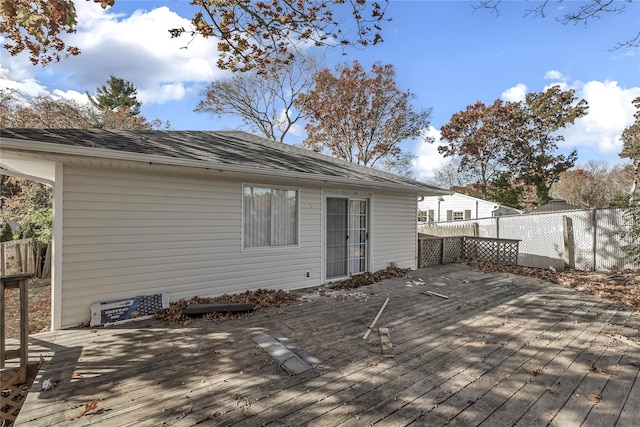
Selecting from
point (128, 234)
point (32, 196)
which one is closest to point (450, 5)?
point (128, 234)

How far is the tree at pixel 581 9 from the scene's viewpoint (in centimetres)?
409

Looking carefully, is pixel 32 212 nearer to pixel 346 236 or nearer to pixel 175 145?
pixel 175 145

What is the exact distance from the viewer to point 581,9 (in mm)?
4148

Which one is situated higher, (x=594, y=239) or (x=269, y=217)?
(x=269, y=217)

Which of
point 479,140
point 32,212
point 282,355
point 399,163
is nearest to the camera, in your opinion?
point 282,355

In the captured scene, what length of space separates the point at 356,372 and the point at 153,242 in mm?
3688

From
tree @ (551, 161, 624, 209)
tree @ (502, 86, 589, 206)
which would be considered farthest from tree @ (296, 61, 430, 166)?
tree @ (551, 161, 624, 209)

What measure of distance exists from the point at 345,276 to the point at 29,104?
14221 millimetres

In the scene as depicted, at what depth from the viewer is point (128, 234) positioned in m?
4.53

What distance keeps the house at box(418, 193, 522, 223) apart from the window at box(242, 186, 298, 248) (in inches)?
663

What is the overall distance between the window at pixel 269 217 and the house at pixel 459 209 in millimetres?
16847

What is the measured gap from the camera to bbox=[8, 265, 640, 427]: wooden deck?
2.29m

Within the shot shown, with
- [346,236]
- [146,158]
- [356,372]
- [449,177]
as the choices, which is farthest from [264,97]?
[449,177]

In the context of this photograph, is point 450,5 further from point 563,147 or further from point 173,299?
point 563,147
